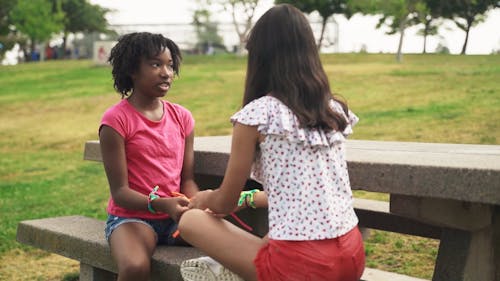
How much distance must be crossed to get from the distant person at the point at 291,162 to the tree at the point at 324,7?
38.3 m

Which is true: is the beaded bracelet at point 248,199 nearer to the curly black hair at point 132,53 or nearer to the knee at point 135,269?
the knee at point 135,269

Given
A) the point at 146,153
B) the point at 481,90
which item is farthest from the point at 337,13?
the point at 146,153

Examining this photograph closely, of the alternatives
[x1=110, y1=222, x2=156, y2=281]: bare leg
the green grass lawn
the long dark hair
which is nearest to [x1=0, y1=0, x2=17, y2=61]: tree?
the green grass lawn

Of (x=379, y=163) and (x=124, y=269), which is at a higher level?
(x=379, y=163)

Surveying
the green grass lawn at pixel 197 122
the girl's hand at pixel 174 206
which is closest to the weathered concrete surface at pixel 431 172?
the girl's hand at pixel 174 206

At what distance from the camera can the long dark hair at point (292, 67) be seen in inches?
106

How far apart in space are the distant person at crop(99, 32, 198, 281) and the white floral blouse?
0.68 m

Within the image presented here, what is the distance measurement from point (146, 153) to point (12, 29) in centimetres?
5321

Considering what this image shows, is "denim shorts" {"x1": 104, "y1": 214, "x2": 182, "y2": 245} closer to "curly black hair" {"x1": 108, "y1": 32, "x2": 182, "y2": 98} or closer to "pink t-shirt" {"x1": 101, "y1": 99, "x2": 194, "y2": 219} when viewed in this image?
"pink t-shirt" {"x1": 101, "y1": 99, "x2": 194, "y2": 219}

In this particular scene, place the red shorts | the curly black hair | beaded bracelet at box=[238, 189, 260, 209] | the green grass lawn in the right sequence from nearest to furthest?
1. the red shorts
2. beaded bracelet at box=[238, 189, 260, 209]
3. the curly black hair
4. the green grass lawn

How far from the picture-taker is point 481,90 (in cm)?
1474

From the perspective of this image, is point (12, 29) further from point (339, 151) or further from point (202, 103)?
point (339, 151)

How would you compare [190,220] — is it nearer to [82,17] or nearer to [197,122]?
[197,122]

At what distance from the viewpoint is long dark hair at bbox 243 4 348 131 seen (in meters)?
2.68
